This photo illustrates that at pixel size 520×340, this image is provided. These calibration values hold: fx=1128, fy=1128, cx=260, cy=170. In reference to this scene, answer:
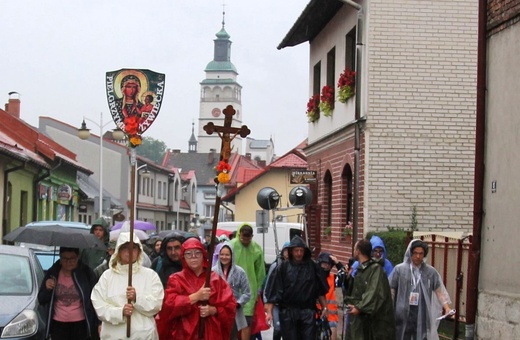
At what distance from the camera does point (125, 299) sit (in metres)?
9.84

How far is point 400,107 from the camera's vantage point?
21641 millimetres

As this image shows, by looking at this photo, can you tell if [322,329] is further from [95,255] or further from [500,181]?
[95,255]

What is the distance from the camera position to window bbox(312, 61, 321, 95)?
93.7 feet

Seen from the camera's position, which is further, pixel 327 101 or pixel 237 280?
pixel 327 101

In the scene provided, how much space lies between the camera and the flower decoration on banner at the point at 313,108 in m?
28.0

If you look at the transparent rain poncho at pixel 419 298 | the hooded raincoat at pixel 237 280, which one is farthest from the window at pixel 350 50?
the transparent rain poncho at pixel 419 298

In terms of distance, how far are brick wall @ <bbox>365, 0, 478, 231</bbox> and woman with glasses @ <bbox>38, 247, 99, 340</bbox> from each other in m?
11.0

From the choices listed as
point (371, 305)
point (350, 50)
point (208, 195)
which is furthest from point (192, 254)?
point (208, 195)

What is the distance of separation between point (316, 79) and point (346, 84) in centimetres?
596

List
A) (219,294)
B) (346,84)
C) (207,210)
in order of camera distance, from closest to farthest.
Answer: (219,294), (346,84), (207,210)

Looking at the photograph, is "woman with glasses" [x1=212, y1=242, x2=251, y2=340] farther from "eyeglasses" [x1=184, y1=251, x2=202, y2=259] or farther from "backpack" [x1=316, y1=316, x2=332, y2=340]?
"eyeglasses" [x1=184, y1=251, x2=202, y2=259]

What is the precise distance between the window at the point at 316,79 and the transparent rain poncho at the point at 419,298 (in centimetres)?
1589

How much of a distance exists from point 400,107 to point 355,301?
10022 millimetres

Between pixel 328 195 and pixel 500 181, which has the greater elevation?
pixel 500 181
